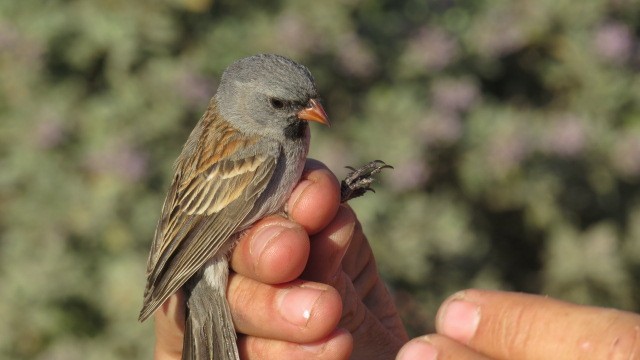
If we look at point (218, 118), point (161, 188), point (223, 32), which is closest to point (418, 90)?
point (223, 32)

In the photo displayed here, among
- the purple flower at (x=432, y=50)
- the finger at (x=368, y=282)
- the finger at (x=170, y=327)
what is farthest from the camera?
the purple flower at (x=432, y=50)

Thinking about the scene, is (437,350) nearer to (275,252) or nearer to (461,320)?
(461,320)

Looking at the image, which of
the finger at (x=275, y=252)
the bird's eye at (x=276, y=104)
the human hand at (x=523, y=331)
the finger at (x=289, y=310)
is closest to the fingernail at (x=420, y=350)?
the human hand at (x=523, y=331)

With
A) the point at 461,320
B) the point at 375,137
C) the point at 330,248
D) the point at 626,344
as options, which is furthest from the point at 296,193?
the point at 375,137

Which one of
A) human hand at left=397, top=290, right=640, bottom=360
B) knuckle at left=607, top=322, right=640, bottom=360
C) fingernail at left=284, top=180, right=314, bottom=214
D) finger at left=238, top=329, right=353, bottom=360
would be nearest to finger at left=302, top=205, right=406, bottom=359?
fingernail at left=284, top=180, right=314, bottom=214

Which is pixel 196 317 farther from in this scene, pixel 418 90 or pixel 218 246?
pixel 418 90

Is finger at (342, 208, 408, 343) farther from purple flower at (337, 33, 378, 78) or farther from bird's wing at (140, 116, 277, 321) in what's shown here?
purple flower at (337, 33, 378, 78)

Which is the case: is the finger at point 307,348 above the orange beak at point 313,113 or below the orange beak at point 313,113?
below

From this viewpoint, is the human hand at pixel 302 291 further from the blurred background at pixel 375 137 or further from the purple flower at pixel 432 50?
the purple flower at pixel 432 50
